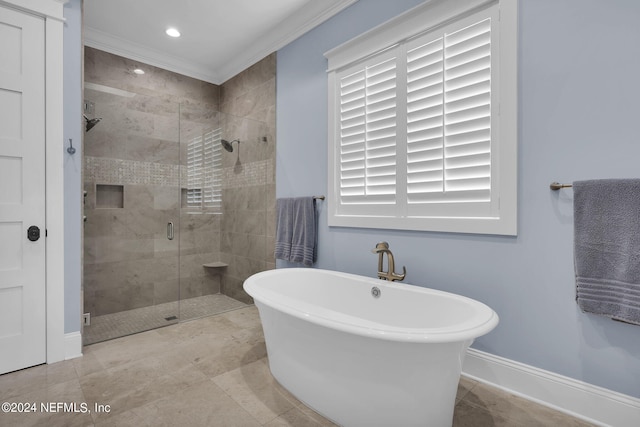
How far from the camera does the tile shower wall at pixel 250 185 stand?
10.9 ft

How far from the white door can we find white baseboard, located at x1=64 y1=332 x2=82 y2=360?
4.6 inches

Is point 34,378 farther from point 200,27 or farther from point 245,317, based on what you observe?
point 200,27

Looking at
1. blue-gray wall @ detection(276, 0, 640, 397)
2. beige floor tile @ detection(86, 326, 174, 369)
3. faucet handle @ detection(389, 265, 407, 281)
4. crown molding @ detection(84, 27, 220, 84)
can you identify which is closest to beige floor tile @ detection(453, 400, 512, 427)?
blue-gray wall @ detection(276, 0, 640, 397)

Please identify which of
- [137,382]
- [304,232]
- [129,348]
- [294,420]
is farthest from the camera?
[304,232]

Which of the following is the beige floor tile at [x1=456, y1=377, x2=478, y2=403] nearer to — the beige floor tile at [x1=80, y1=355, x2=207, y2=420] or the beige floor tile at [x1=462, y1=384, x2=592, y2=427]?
the beige floor tile at [x1=462, y1=384, x2=592, y2=427]

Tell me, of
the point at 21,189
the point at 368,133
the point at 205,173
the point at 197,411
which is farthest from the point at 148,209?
the point at 368,133

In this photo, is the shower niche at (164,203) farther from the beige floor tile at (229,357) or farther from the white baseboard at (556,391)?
the white baseboard at (556,391)

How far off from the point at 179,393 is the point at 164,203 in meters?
1.98

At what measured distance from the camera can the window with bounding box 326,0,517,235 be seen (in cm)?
174

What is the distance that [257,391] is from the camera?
1.78m

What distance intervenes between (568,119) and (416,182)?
2.77 feet

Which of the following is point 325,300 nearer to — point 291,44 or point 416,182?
point 416,182

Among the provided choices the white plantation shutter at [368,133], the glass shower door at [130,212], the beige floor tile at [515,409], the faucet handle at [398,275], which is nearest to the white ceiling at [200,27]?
the glass shower door at [130,212]

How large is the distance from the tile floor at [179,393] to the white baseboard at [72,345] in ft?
0.19
